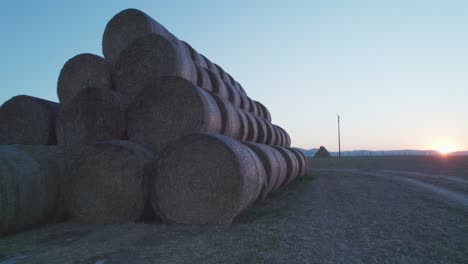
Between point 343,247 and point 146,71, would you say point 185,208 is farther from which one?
point 146,71

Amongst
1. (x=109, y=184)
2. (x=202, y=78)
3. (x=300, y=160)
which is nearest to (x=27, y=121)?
(x=109, y=184)

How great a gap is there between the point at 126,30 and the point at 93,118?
276 centimetres

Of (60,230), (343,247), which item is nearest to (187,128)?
(60,230)

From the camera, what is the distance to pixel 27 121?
6.25m

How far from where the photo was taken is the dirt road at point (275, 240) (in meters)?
3.28

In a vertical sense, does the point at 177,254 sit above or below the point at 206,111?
below

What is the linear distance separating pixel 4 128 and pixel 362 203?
6.56m

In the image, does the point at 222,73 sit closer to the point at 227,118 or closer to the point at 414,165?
the point at 227,118

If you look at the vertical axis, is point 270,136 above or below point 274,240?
above

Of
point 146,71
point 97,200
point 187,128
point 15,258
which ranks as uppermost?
point 146,71

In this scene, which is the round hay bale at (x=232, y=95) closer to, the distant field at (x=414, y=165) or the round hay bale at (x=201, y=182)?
the round hay bale at (x=201, y=182)

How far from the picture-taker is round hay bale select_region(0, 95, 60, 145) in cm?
624

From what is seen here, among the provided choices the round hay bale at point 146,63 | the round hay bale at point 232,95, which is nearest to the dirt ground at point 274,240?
the round hay bale at point 146,63

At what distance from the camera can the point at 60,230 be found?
4.48 meters
